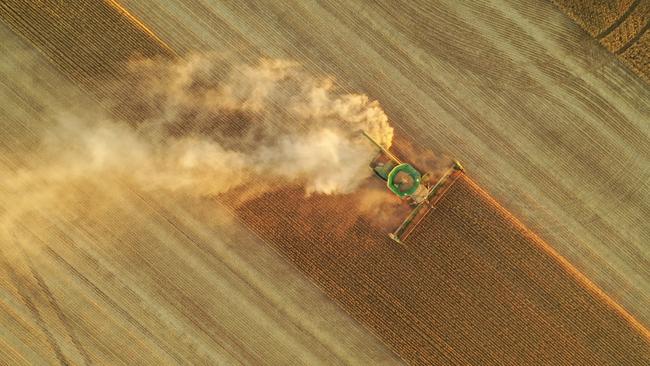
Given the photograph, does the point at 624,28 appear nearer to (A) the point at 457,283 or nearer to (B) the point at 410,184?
(B) the point at 410,184

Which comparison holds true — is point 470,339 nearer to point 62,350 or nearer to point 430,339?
point 430,339

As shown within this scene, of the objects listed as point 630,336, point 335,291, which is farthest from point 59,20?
point 630,336

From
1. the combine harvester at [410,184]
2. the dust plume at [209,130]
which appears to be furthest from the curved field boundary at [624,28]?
the dust plume at [209,130]

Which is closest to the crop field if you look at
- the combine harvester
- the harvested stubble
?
the harvested stubble

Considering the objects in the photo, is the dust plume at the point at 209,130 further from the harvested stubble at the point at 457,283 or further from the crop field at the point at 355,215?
the harvested stubble at the point at 457,283

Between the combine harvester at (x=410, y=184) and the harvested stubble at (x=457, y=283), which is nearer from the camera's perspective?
the combine harvester at (x=410, y=184)
